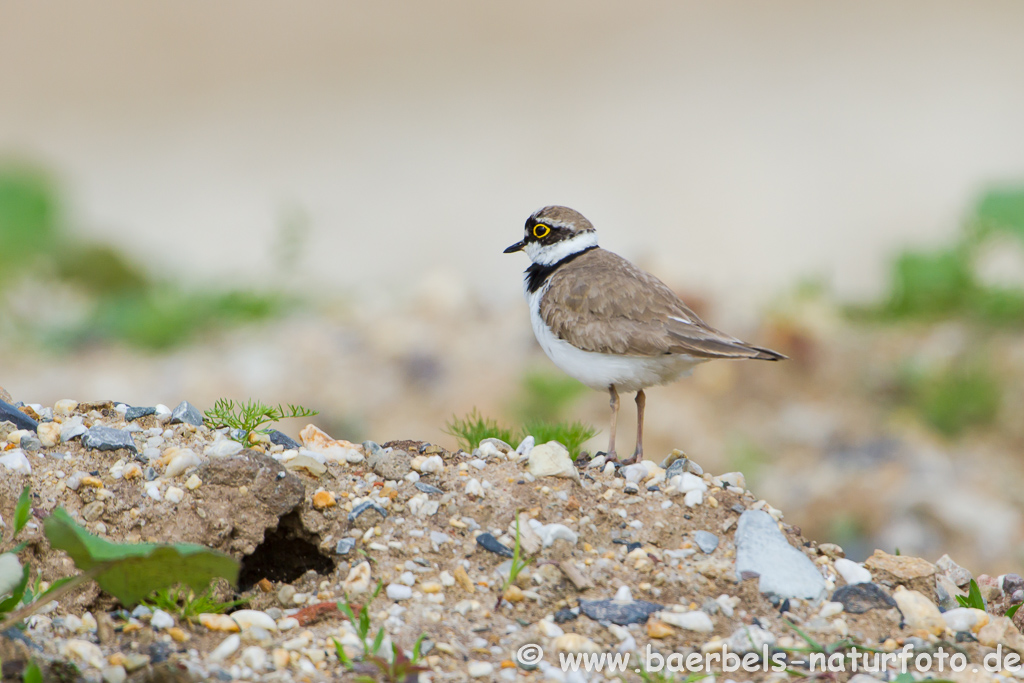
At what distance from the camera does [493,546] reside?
11.0ft

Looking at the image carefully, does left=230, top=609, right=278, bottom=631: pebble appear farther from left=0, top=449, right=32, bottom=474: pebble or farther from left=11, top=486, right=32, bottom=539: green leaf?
left=0, top=449, right=32, bottom=474: pebble

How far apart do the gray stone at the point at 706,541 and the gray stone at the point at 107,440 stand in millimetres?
2088

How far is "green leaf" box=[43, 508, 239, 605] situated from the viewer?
8.62 ft

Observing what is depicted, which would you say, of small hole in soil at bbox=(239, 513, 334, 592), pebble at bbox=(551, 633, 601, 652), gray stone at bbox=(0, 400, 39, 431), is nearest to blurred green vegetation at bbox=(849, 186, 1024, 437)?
pebble at bbox=(551, 633, 601, 652)

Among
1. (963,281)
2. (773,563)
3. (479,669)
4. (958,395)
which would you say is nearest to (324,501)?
(479,669)

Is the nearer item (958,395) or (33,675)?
(33,675)

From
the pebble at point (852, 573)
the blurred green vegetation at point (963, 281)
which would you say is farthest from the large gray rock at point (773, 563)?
the blurred green vegetation at point (963, 281)

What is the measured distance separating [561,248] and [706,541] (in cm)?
228

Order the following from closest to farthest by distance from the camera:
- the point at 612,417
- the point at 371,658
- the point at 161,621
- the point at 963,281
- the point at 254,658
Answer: the point at 371,658
the point at 254,658
the point at 161,621
the point at 612,417
the point at 963,281

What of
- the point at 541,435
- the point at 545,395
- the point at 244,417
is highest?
the point at 545,395

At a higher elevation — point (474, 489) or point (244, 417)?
point (244, 417)

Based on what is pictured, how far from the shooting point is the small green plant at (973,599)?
11.6 ft

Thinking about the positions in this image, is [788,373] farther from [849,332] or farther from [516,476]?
[516,476]

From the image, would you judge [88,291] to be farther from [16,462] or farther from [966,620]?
[966,620]
